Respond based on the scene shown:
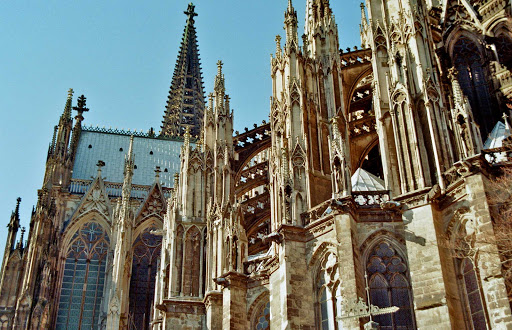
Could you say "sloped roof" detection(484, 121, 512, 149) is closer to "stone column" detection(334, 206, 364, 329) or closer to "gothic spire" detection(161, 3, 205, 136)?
"stone column" detection(334, 206, 364, 329)

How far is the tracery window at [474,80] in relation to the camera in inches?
1164

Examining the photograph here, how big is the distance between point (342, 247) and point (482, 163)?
476 centimetres

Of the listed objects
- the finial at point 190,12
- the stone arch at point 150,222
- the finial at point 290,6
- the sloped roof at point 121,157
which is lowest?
the stone arch at point 150,222

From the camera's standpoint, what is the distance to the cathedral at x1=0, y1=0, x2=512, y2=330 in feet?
71.1

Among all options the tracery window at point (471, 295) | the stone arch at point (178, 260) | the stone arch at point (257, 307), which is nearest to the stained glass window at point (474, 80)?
the tracery window at point (471, 295)

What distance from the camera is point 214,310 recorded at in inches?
1154

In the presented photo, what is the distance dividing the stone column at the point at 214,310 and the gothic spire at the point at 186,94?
38.3 meters

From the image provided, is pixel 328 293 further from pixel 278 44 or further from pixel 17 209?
pixel 17 209

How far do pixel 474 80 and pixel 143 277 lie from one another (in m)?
21.9

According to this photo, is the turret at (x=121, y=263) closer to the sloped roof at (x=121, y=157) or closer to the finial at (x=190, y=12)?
the sloped roof at (x=121, y=157)

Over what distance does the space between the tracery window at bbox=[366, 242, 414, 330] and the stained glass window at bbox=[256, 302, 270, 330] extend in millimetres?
5825

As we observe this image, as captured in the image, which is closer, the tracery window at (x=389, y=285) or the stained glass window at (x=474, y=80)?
the tracery window at (x=389, y=285)

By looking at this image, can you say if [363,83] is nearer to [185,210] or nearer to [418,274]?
[185,210]

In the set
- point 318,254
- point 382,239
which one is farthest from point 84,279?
point 382,239
